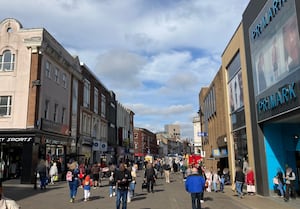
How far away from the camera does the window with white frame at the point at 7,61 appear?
27188mm

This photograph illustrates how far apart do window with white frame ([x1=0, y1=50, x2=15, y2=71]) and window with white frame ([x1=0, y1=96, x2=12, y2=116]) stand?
2350mm

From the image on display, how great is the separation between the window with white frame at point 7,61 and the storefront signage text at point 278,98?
64.1 ft

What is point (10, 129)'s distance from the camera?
25547 millimetres

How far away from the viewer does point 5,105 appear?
26578mm

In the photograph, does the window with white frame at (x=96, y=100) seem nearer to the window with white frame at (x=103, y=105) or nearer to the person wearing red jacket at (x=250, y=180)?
the window with white frame at (x=103, y=105)

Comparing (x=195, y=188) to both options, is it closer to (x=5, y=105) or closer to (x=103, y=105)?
(x=5, y=105)

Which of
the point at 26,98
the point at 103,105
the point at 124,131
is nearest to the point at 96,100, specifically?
the point at 103,105

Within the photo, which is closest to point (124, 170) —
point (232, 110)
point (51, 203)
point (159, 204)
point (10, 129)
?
point (159, 204)

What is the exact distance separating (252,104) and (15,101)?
58.4ft

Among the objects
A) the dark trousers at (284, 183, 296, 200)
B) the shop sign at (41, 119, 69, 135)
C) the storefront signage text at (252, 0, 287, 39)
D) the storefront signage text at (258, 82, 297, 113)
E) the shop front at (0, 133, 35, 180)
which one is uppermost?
the storefront signage text at (252, 0, 287, 39)

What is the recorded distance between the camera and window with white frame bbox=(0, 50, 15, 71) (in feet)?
89.2

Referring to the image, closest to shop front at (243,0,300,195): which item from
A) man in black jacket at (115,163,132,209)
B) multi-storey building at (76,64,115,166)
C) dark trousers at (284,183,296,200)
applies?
dark trousers at (284,183,296,200)

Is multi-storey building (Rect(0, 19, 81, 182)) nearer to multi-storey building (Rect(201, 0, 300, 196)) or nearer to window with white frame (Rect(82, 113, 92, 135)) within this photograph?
window with white frame (Rect(82, 113, 92, 135))

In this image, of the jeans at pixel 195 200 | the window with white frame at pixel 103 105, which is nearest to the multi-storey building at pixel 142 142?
the window with white frame at pixel 103 105
